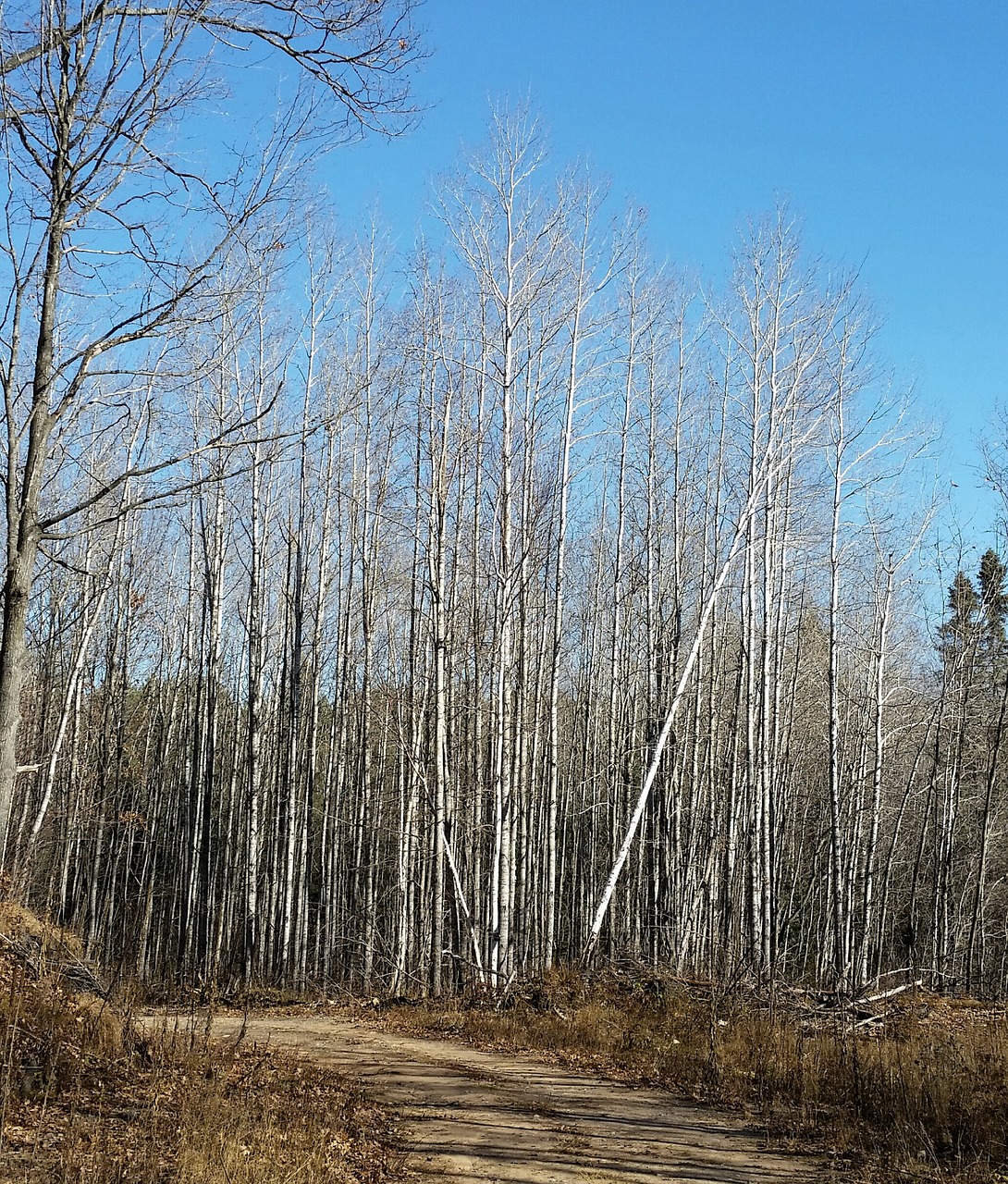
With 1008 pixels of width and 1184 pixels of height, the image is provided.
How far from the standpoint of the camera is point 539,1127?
20.9ft

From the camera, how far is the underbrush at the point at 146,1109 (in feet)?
14.1

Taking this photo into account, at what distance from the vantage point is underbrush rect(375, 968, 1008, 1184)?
6.04 metres

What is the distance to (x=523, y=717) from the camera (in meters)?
13.4

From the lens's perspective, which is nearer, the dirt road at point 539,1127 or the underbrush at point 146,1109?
the underbrush at point 146,1109

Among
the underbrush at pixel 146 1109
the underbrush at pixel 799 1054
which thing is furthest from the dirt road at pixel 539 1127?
the underbrush at pixel 799 1054

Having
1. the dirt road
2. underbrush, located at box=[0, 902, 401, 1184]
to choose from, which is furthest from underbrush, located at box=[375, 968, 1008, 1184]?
underbrush, located at box=[0, 902, 401, 1184]

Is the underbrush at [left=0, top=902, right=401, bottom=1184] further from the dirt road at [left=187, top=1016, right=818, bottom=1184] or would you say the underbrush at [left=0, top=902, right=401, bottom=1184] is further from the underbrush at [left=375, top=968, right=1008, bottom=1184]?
the underbrush at [left=375, top=968, right=1008, bottom=1184]

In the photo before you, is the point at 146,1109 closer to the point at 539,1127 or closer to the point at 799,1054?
the point at 539,1127

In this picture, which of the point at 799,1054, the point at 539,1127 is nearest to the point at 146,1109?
the point at 539,1127

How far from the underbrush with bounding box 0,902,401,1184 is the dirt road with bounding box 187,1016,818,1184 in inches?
14.9

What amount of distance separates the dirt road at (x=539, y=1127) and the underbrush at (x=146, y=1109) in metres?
0.38

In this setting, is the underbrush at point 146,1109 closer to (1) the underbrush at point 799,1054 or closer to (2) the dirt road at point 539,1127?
(2) the dirt road at point 539,1127

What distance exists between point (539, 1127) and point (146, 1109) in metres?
2.58

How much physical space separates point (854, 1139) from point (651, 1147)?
1.36 metres
